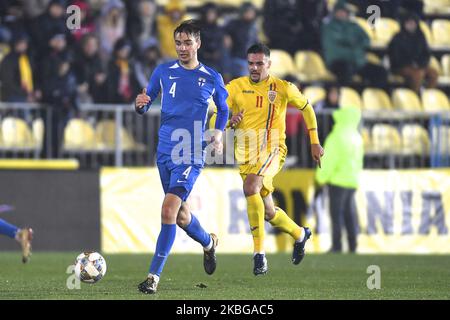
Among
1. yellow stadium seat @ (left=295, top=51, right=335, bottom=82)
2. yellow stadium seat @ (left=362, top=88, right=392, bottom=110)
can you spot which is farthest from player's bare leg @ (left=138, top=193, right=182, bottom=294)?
yellow stadium seat @ (left=362, top=88, right=392, bottom=110)

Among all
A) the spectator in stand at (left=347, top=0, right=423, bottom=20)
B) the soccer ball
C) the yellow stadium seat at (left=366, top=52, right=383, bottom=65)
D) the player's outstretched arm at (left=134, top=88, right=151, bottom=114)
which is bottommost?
the soccer ball

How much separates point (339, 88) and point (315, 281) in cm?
1030

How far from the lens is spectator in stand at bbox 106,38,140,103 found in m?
19.2

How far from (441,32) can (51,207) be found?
10.0 meters

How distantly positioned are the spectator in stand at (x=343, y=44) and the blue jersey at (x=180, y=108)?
1084 centimetres

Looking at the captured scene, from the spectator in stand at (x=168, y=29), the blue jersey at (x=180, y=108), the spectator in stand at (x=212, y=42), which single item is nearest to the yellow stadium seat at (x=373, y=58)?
the spectator in stand at (x=212, y=42)

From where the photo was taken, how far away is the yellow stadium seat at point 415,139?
19672mm

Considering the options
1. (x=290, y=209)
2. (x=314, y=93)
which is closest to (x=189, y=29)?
(x=290, y=209)

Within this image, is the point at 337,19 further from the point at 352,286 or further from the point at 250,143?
the point at 352,286

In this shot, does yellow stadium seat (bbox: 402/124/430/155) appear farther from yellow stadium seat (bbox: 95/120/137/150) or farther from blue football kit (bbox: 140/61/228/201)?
blue football kit (bbox: 140/61/228/201)

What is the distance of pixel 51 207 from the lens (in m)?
17.6

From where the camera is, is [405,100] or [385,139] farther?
[405,100]

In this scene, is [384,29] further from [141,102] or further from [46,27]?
[141,102]

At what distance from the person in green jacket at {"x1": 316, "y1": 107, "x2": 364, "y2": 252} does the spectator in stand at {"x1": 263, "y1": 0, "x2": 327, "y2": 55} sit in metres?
3.38
